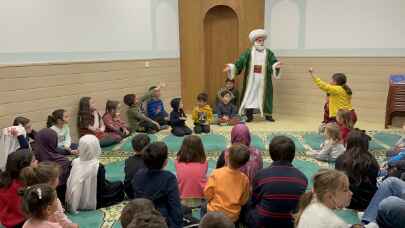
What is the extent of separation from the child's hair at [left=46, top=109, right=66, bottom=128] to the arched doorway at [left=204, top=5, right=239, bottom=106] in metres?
4.10

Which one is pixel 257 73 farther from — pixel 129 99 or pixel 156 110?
pixel 129 99

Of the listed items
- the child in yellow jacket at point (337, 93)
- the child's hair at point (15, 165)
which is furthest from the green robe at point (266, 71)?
the child's hair at point (15, 165)

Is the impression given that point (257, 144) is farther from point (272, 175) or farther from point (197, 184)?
point (272, 175)

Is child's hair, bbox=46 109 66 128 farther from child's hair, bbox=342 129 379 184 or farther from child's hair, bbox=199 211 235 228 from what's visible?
child's hair, bbox=199 211 235 228

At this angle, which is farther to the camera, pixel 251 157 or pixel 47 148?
pixel 47 148

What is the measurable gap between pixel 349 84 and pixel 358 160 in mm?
4578

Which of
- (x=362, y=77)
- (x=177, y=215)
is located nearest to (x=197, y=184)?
(x=177, y=215)

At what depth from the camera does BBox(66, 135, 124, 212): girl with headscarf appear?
11.6 ft

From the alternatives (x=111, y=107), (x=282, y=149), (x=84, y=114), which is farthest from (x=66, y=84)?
(x=282, y=149)

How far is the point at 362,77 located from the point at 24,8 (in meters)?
5.89

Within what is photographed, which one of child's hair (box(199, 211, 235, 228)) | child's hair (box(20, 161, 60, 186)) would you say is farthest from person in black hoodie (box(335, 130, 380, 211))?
child's hair (box(20, 161, 60, 186))

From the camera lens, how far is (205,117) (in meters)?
6.65

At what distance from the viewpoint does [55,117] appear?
515cm

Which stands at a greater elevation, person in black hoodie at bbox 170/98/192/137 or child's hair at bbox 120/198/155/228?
child's hair at bbox 120/198/155/228
